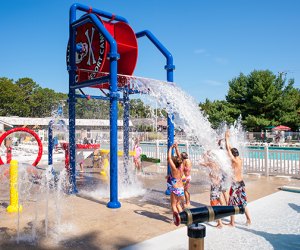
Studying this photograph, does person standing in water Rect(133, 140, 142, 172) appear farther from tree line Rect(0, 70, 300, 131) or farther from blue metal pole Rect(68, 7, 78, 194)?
tree line Rect(0, 70, 300, 131)

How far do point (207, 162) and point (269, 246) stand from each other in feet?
6.29

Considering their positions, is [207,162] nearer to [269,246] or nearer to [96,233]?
[269,246]

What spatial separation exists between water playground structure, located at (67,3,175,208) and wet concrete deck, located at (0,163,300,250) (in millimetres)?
640

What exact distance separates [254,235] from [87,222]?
3.11 meters

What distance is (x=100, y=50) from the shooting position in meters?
8.23

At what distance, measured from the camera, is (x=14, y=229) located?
19.1 ft

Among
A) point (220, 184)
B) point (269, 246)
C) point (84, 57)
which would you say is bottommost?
point (269, 246)

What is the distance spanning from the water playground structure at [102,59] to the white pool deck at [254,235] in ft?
7.73

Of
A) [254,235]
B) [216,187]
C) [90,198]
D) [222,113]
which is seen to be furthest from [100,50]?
[222,113]

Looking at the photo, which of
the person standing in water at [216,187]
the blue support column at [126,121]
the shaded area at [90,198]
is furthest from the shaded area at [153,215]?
the blue support column at [126,121]

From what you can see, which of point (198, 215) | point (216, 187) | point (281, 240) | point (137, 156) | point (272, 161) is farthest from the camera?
point (137, 156)

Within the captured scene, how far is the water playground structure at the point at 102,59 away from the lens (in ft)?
24.5

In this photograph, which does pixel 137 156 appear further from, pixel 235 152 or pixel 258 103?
pixel 258 103

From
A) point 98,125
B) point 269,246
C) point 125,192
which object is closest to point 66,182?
point 125,192
